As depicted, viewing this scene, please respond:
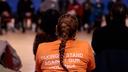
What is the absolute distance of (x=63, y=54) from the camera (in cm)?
395

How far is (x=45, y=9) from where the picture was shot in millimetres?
17641

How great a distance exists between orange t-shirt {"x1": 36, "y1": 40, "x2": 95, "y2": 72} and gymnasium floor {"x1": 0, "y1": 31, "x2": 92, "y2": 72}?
6.02 meters

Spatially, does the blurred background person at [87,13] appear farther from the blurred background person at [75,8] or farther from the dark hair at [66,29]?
the dark hair at [66,29]

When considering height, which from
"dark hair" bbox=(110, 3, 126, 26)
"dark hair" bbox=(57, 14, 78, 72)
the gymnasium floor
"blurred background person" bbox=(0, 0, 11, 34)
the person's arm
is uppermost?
"blurred background person" bbox=(0, 0, 11, 34)

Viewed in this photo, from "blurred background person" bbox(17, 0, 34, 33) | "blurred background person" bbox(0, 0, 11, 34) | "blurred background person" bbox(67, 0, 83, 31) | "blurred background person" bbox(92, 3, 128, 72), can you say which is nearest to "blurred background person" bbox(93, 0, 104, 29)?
"blurred background person" bbox(67, 0, 83, 31)

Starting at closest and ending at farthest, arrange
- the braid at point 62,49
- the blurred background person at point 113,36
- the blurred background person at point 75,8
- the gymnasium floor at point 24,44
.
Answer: the braid at point 62,49 → the blurred background person at point 113,36 → the gymnasium floor at point 24,44 → the blurred background person at point 75,8

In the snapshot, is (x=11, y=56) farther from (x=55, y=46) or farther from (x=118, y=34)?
(x=55, y=46)

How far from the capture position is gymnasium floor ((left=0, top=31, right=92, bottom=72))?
35.6 feet

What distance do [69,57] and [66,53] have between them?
0.05 metres

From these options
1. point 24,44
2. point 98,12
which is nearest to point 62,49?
point 24,44

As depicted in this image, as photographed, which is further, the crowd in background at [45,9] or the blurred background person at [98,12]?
the blurred background person at [98,12]

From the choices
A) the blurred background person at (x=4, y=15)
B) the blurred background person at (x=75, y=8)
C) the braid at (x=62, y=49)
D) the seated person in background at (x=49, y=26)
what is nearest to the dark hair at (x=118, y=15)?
the seated person in background at (x=49, y=26)

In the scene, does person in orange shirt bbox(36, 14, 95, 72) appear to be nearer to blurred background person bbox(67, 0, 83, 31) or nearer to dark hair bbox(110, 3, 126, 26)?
dark hair bbox(110, 3, 126, 26)

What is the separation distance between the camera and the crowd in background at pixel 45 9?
17.7 metres
